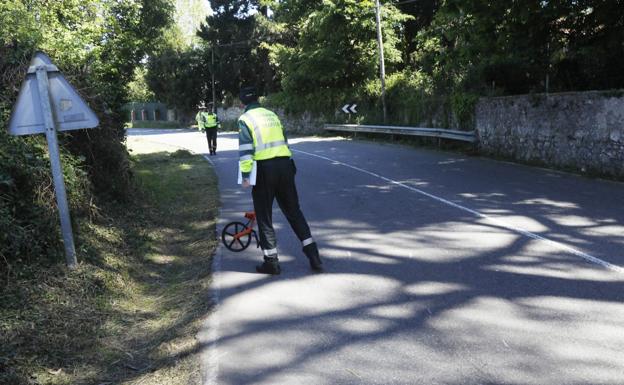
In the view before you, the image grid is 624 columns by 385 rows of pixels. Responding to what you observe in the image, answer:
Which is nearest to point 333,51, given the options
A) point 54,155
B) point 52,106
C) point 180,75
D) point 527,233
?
point 527,233

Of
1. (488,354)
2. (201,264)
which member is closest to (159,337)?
(201,264)

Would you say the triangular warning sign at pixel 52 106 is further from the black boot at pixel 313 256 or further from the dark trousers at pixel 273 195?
the black boot at pixel 313 256

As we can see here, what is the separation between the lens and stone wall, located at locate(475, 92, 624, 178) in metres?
12.6

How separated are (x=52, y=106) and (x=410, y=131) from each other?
65.3 feet

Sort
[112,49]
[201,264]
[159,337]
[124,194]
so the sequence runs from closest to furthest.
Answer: [159,337], [201,264], [124,194], [112,49]

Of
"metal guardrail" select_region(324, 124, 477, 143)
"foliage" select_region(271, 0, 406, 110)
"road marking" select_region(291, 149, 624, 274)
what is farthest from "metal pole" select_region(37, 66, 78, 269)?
"foliage" select_region(271, 0, 406, 110)

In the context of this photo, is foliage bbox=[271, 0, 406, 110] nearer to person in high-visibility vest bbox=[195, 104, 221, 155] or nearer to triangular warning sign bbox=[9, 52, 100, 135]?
person in high-visibility vest bbox=[195, 104, 221, 155]

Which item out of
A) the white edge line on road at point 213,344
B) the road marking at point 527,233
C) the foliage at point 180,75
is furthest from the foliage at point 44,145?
the foliage at point 180,75

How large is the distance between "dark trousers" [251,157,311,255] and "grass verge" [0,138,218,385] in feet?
2.80

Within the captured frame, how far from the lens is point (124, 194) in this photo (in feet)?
31.9

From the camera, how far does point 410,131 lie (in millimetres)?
24469

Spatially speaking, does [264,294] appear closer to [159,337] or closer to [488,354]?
[159,337]

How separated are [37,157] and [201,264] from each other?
2229mm

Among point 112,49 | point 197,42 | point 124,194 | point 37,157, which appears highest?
point 197,42
